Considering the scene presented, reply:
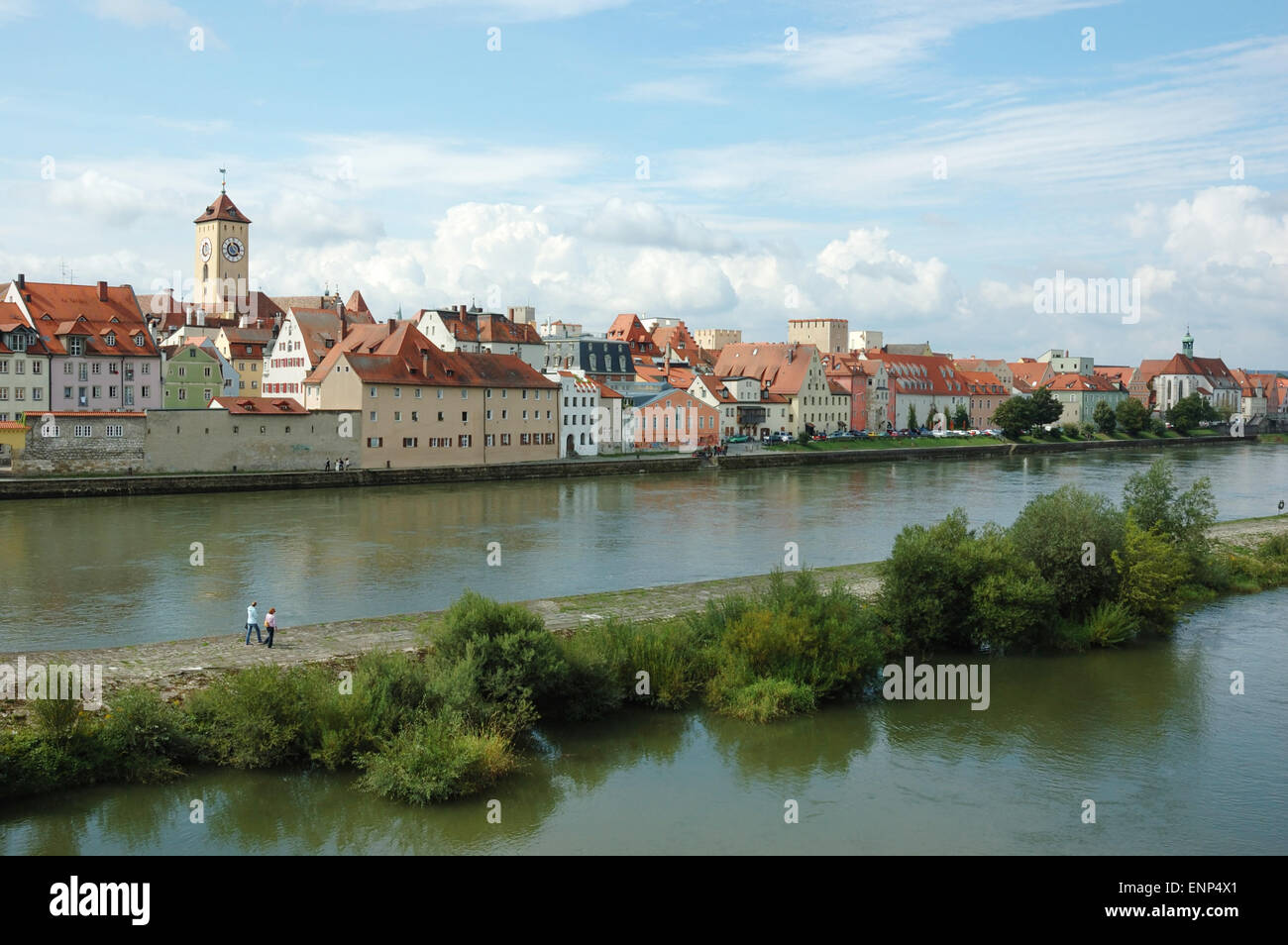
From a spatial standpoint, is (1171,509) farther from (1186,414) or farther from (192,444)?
(1186,414)

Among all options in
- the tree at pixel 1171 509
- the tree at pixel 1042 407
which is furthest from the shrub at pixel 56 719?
the tree at pixel 1042 407

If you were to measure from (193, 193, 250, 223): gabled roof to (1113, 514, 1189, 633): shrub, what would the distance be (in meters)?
86.0

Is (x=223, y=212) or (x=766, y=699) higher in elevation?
(x=223, y=212)

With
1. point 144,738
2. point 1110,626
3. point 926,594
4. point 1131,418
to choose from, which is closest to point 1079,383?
point 1131,418

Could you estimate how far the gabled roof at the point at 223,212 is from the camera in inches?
3615

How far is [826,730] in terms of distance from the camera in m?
14.5

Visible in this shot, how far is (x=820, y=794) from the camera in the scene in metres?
12.5

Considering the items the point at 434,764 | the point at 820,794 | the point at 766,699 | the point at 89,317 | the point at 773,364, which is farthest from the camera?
the point at 773,364

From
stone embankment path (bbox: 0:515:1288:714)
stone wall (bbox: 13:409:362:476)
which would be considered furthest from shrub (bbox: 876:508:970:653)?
stone wall (bbox: 13:409:362:476)

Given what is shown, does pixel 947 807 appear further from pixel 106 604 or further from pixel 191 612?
pixel 106 604

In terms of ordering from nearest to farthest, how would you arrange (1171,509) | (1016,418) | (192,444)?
(1171,509)
(192,444)
(1016,418)

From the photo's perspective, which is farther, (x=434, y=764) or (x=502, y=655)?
(x=502, y=655)

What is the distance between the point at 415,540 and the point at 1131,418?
264 feet

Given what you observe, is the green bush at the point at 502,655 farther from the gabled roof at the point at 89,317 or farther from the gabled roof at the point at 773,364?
the gabled roof at the point at 773,364
